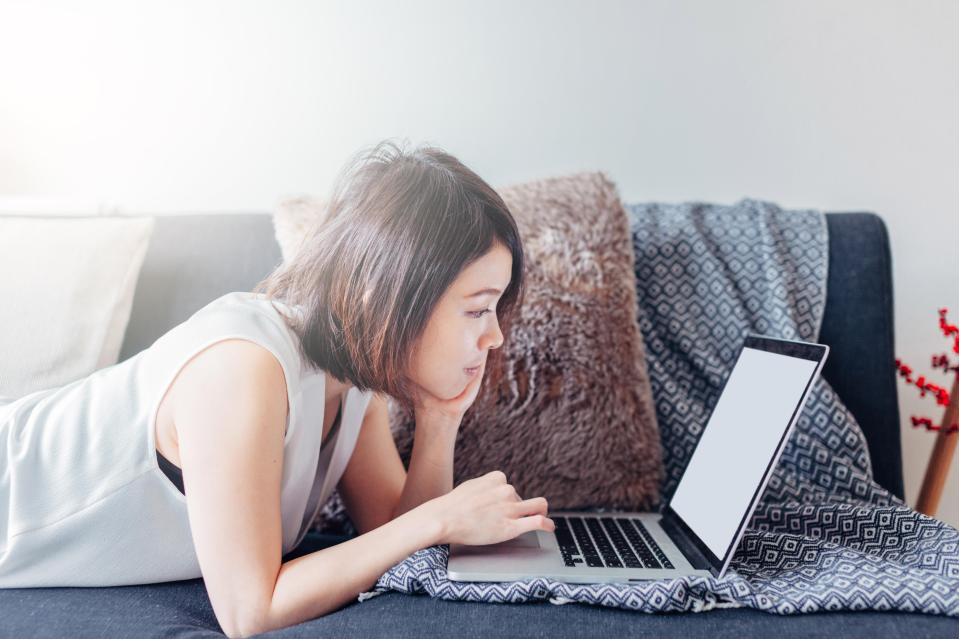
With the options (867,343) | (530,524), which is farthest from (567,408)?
(867,343)

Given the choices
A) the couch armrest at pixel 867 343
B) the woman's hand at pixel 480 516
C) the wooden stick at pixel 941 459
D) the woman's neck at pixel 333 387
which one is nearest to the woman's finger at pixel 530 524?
the woman's hand at pixel 480 516

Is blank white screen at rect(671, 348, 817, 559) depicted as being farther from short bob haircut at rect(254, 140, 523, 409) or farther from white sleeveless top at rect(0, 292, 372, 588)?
white sleeveless top at rect(0, 292, 372, 588)

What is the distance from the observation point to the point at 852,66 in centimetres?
160

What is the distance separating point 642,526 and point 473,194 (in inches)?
23.1

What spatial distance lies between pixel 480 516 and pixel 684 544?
1.08ft

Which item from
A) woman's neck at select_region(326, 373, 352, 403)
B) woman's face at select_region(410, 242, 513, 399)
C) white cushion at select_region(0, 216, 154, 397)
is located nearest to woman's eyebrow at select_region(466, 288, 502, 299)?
woman's face at select_region(410, 242, 513, 399)

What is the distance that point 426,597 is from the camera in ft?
2.75

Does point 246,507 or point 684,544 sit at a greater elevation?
point 246,507

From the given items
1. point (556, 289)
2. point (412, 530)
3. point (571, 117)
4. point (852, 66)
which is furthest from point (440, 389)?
point (852, 66)

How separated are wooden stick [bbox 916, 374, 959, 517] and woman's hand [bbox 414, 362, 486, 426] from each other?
923mm

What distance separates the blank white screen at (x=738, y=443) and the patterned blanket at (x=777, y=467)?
77 mm

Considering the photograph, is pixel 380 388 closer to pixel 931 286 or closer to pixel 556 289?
pixel 556 289

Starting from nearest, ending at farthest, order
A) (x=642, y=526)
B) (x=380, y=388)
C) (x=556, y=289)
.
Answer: (x=380, y=388) → (x=642, y=526) → (x=556, y=289)

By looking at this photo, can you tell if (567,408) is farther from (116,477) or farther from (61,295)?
(61,295)
